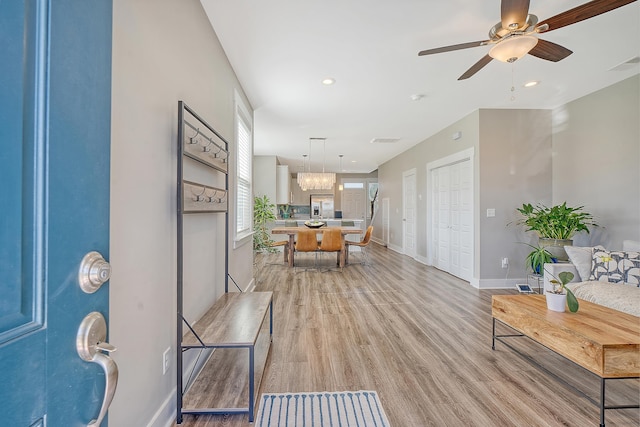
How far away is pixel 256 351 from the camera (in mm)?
2398

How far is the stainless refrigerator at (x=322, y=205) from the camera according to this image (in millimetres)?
11859

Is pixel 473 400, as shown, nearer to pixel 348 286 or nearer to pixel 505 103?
pixel 348 286

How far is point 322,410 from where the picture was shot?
1.75 metres

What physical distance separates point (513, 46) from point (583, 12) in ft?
1.27

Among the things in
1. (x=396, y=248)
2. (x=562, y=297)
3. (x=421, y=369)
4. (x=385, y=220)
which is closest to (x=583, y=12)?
(x=562, y=297)

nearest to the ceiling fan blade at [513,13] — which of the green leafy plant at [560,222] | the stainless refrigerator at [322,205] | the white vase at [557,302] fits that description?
the white vase at [557,302]

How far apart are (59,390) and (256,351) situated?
2.12m

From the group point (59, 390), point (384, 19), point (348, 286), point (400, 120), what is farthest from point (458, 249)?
point (59, 390)

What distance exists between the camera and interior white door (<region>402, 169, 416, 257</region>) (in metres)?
7.16

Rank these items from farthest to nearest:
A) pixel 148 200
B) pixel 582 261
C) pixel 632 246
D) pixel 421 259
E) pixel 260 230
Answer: pixel 421 259 → pixel 260 230 → pixel 582 261 → pixel 632 246 → pixel 148 200

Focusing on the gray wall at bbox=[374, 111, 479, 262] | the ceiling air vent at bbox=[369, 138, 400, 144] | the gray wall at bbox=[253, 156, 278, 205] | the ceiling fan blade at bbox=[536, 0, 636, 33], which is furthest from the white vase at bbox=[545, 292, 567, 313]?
the gray wall at bbox=[253, 156, 278, 205]

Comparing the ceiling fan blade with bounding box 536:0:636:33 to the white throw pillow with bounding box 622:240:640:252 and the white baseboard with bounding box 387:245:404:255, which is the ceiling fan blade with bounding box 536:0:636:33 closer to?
the white throw pillow with bounding box 622:240:640:252

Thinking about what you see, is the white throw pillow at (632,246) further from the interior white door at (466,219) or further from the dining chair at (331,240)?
the dining chair at (331,240)

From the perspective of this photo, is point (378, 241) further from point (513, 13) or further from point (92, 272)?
point (92, 272)
